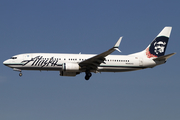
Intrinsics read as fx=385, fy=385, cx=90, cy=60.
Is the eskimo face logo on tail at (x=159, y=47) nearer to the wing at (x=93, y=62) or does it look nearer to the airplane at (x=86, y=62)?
the airplane at (x=86, y=62)

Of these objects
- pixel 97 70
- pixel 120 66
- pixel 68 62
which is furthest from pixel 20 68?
pixel 120 66

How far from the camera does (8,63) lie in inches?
2103

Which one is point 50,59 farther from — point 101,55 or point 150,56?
point 150,56

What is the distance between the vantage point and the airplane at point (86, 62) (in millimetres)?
52625

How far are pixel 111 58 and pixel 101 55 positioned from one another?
4.25 m

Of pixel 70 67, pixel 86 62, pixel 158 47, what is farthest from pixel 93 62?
pixel 158 47

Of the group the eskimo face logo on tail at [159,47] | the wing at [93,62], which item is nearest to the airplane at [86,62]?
the wing at [93,62]

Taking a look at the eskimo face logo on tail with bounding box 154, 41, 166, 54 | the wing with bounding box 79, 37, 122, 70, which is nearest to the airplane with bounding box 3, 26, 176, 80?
the wing with bounding box 79, 37, 122, 70

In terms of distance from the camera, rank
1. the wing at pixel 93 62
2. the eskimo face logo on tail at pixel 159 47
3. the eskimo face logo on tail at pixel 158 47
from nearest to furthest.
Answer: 1. the wing at pixel 93 62
2. the eskimo face logo on tail at pixel 158 47
3. the eskimo face logo on tail at pixel 159 47

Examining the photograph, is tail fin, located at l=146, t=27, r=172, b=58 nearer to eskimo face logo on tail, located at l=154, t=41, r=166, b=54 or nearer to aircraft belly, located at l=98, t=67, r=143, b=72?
eskimo face logo on tail, located at l=154, t=41, r=166, b=54

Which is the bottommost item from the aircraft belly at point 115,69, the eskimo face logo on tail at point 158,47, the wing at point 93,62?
the aircraft belly at point 115,69

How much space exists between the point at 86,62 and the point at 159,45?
13478 mm

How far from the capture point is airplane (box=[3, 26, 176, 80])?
52.6 m

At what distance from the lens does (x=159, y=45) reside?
59.8m
